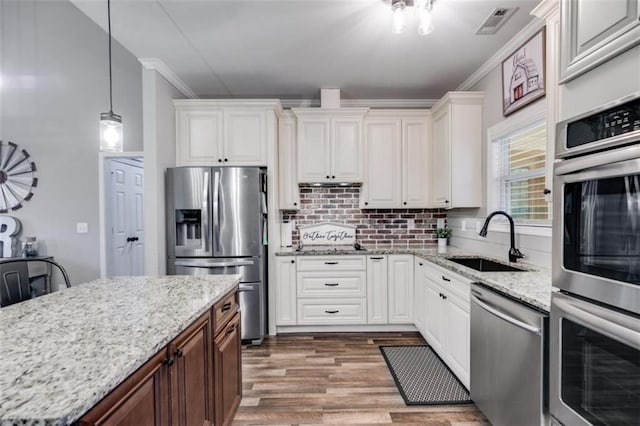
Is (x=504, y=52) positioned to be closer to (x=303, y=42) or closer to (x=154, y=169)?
(x=303, y=42)

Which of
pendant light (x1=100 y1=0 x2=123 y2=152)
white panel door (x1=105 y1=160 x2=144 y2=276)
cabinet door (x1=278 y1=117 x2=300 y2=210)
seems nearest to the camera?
pendant light (x1=100 y1=0 x2=123 y2=152)

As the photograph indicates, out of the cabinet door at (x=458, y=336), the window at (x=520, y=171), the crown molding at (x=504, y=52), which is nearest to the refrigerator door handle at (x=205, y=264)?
the cabinet door at (x=458, y=336)

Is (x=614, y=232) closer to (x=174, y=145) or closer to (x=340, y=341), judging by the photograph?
(x=340, y=341)

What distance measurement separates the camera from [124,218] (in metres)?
4.27

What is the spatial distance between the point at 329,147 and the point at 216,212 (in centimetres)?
141

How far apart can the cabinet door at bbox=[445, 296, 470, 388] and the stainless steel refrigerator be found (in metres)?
1.75

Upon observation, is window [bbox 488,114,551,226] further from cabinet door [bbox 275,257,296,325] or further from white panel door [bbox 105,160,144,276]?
white panel door [bbox 105,160,144,276]

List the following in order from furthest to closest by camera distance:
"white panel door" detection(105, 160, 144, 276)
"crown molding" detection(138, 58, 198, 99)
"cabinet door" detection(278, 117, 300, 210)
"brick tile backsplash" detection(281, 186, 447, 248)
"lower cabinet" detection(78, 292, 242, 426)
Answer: "white panel door" detection(105, 160, 144, 276) → "brick tile backsplash" detection(281, 186, 447, 248) → "cabinet door" detection(278, 117, 300, 210) → "crown molding" detection(138, 58, 198, 99) → "lower cabinet" detection(78, 292, 242, 426)

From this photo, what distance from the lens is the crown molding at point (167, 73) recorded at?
287 cm

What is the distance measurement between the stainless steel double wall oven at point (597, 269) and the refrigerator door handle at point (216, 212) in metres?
2.67

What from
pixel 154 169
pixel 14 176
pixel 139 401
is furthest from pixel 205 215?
pixel 14 176

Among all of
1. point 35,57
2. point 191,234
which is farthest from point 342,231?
point 35,57

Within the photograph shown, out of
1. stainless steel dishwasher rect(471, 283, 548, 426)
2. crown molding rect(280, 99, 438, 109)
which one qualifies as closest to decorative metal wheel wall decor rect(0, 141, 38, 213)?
crown molding rect(280, 99, 438, 109)

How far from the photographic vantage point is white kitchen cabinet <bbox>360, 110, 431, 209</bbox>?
3.59 metres
